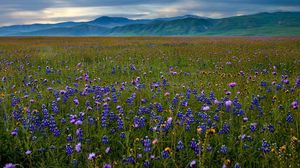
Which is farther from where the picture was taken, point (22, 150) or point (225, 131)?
point (225, 131)

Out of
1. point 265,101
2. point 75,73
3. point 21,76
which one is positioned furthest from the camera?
point 75,73

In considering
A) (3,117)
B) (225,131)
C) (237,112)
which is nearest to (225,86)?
(237,112)

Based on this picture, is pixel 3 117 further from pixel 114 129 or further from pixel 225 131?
pixel 225 131

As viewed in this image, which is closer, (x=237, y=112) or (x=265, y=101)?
(x=237, y=112)

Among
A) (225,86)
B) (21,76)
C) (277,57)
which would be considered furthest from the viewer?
(277,57)

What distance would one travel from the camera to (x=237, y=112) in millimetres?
4895

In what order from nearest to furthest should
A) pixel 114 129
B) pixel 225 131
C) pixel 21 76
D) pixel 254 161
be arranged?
pixel 254 161 → pixel 225 131 → pixel 114 129 → pixel 21 76

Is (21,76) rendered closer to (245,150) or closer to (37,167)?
(37,167)

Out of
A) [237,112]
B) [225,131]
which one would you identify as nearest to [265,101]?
[237,112]

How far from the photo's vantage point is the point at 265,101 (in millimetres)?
5809

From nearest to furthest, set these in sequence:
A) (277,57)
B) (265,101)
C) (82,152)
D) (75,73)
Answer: (82,152), (265,101), (75,73), (277,57)

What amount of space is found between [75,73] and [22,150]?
21.2 ft

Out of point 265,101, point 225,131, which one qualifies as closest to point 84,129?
point 225,131

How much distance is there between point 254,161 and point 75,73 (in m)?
7.64
